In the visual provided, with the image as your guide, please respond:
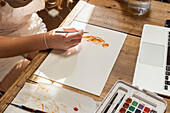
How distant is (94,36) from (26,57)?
437mm

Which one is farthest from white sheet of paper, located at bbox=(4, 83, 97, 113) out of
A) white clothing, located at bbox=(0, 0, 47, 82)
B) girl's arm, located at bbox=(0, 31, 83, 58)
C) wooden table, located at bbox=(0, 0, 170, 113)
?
white clothing, located at bbox=(0, 0, 47, 82)

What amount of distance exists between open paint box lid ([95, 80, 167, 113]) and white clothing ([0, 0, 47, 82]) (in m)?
0.60

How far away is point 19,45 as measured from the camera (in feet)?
3.26

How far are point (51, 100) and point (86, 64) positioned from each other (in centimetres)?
23

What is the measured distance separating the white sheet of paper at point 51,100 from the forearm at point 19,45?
233 mm

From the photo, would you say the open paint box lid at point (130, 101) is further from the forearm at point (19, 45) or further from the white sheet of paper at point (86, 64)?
the forearm at point (19, 45)

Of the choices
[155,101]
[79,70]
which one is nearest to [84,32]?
[79,70]

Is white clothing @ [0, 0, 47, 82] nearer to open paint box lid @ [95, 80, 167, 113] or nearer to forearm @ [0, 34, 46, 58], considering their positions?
forearm @ [0, 34, 46, 58]

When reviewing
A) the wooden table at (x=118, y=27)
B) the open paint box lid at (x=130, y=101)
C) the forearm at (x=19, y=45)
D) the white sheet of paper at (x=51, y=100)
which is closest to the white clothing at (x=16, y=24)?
the forearm at (x=19, y=45)

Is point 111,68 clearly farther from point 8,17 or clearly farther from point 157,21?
point 8,17

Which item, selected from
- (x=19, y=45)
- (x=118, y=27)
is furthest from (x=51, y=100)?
(x=118, y=27)

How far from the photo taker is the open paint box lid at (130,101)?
71 cm

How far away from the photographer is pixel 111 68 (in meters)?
0.89

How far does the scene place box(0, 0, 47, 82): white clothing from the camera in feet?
3.57
